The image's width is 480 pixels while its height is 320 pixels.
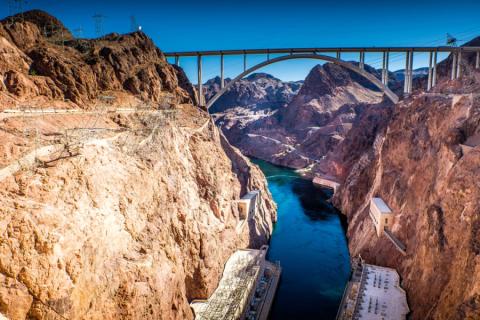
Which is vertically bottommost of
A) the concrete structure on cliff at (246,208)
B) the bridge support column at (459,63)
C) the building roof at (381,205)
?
the concrete structure on cliff at (246,208)

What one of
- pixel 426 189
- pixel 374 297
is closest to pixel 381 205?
pixel 426 189

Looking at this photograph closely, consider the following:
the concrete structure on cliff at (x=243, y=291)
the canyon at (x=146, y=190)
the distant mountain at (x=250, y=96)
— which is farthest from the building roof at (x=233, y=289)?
the distant mountain at (x=250, y=96)

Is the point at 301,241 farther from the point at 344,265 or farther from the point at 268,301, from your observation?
the point at 268,301

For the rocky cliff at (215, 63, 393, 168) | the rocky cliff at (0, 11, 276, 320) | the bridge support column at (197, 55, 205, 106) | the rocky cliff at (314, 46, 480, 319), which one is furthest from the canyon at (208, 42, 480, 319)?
the bridge support column at (197, 55, 205, 106)

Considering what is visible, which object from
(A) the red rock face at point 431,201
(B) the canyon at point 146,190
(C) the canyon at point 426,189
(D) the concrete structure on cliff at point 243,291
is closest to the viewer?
(B) the canyon at point 146,190

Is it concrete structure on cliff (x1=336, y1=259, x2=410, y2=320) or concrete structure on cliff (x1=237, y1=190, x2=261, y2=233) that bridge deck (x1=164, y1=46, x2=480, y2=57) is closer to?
concrete structure on cliff (x1=237, y1=190, x2=261, y2=233)

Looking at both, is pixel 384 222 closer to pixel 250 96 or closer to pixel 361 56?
pixel 361 56

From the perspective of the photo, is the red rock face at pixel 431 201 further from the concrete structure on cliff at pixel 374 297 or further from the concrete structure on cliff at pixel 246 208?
the concrete structure on cliff at pixel 246 208
